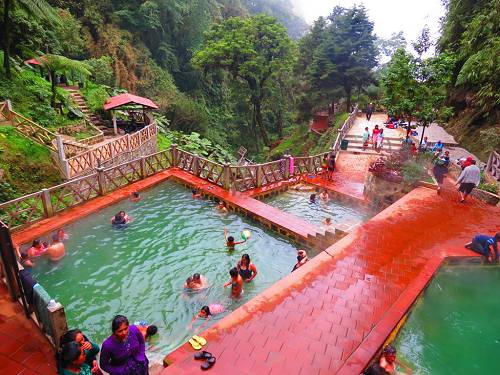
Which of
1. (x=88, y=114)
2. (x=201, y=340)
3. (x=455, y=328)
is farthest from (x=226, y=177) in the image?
(x=88, y=114)

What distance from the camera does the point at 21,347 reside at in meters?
5.77

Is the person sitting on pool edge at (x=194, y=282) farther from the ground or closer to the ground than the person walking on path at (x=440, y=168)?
closer to the ground

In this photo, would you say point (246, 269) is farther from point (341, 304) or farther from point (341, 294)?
point (341, 304)

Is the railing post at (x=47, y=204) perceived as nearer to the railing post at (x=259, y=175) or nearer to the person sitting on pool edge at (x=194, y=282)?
the person sitting on pool edge at (x=194, y=282)

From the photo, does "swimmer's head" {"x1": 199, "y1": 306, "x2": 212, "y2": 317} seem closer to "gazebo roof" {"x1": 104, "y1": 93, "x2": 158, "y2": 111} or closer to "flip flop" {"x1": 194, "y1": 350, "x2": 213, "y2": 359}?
"flip flop" {"x1": 194, "y1": 350, "x2": 213, "y2": 359}

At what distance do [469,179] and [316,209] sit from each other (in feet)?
17.6

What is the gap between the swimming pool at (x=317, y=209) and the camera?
→ 12672 mm

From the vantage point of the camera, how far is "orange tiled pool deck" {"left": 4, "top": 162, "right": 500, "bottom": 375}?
19.1ft

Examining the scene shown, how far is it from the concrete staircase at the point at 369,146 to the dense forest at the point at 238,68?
3646 millimetres

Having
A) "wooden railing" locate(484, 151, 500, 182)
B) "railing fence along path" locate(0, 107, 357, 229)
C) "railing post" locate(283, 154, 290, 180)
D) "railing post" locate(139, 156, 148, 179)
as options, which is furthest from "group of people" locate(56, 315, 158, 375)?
"wooden railing" locate(484, 151, 500, 182)

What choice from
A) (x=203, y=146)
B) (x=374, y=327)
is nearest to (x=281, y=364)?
(x=374, y=327)

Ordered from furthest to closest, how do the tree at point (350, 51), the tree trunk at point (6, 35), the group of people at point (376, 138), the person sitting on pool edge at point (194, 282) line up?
1. the tree at point (350, 51)
2. the group of people at point (376, 138)
3. the tree trunk at point (6, 35)
4. the person sitting on pool edge at point (194, 282)

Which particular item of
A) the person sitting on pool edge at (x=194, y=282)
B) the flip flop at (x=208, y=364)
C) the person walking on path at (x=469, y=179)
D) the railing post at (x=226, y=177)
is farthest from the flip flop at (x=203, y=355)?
the person walking on path at (x=469, y=179)

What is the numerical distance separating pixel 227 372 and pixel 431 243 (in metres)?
6.93
